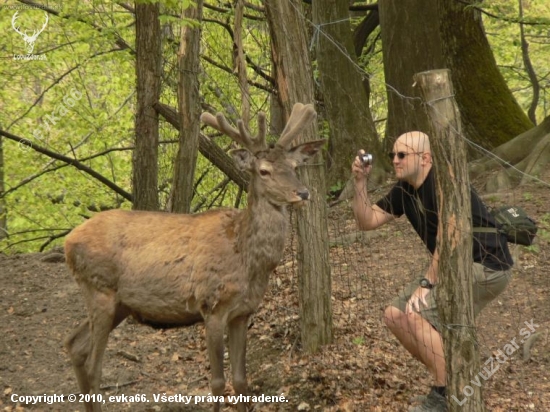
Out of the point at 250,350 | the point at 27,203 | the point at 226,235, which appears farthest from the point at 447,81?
the point at 27,203

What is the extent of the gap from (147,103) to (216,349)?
3600mm

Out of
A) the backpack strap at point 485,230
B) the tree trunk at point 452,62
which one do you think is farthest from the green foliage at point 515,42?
the backpack strap at point 485,230

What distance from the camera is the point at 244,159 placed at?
6.08m

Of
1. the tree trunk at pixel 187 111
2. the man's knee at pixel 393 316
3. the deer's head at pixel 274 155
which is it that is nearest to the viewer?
the man's knee at pixel 393 316

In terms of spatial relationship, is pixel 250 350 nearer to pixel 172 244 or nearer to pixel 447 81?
pixel 172 244

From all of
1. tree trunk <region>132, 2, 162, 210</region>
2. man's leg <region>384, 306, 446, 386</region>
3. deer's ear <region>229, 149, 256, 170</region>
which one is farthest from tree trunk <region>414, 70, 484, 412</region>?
tree trunk <region>132, 2, 162, 210</region>

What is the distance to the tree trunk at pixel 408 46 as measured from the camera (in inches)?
483

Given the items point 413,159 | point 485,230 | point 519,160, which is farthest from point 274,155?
point 519,160

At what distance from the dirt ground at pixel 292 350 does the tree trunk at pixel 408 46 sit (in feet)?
8.79

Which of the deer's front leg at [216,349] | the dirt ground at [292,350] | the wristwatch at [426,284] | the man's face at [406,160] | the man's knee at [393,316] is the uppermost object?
the man's face at [406,160]

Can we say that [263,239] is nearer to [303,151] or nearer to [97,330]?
[303,151]

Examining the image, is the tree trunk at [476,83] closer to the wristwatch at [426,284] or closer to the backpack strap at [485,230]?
the backpack strap at [485,230]

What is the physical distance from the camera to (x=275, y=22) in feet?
21.6

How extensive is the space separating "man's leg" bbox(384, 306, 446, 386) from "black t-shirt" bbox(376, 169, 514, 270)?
0.50 m
